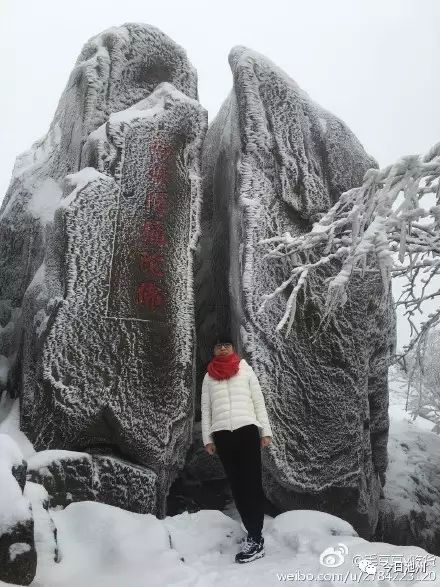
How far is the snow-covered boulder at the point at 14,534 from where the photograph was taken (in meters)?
2.17

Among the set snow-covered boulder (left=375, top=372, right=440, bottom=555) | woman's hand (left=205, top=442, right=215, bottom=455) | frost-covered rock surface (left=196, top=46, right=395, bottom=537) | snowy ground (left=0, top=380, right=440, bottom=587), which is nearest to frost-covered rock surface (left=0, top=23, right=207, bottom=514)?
frost-covered rock surface (left=196, top=46, right=395, bottom=537)

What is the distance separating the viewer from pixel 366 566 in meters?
2.48

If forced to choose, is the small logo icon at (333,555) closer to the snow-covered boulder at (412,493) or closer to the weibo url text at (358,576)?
the weibo url text at (358,576)

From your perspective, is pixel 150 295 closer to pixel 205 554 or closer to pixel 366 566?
pixel 205 554

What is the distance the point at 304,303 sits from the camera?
5.34 meters

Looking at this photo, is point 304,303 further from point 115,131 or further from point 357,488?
point 115,131

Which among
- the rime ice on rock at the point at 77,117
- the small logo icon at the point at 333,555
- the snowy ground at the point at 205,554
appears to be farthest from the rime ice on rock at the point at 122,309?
the small logo icon at the point at 333,555

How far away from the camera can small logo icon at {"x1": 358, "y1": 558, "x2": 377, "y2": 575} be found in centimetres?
243

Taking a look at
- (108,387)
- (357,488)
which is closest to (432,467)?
(357,488)

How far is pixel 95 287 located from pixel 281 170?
250 centimetres

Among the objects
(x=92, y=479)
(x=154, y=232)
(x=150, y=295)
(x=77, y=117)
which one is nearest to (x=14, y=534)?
(x=92, y=479)

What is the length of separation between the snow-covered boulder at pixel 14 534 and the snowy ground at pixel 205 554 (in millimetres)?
218

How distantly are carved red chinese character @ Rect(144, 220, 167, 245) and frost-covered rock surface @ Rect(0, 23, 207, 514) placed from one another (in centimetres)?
1

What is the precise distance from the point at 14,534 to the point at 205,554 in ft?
4.50
